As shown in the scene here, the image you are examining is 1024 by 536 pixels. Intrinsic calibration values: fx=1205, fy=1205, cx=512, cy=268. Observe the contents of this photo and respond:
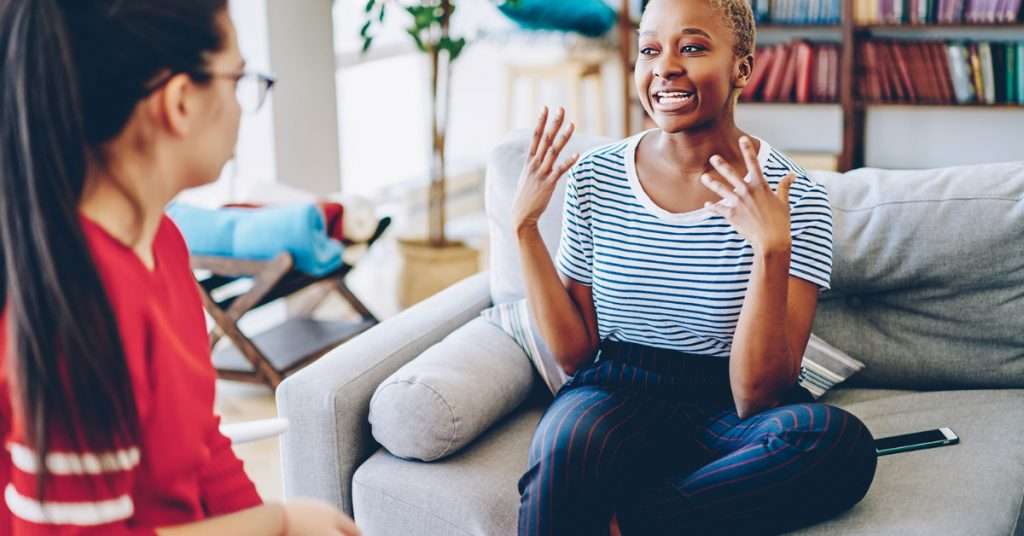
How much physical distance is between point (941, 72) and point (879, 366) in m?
2.94

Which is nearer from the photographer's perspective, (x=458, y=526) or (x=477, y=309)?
(x=458, y=526)

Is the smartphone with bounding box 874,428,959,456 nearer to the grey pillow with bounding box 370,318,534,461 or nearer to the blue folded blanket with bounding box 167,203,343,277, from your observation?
the grey pillow with bounding box 370,318,534,461

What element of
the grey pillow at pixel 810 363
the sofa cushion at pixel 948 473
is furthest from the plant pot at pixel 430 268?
the sofa cushion at pixel 948 473

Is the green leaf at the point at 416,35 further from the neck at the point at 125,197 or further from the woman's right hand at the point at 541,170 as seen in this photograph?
the neck at the point at 125,197

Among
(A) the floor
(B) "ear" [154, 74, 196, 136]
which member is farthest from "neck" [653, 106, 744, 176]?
(A) the floor

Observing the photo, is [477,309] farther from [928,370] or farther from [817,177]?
[928,370]

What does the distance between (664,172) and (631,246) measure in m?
0.13

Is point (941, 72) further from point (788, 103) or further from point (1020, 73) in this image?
point (788, 103)

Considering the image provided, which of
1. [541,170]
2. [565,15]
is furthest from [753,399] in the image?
[565,15]

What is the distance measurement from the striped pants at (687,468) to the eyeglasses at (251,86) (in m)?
0.69

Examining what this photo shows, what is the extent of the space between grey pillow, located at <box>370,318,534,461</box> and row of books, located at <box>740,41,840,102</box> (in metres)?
3.19

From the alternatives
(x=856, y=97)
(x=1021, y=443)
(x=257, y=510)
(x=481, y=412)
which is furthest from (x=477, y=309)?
(x=856, y=97)

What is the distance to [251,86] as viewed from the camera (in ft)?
3.95

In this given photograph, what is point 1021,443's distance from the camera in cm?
188
